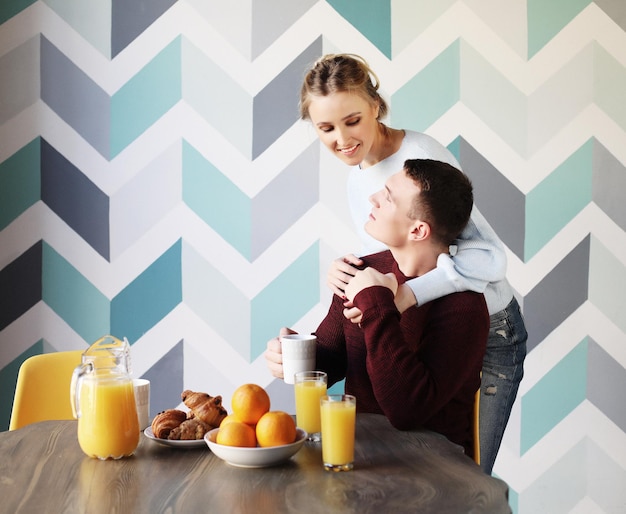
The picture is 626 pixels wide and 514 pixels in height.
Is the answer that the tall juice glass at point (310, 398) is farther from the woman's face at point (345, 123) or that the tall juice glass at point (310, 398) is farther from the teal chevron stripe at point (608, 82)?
the teal chevron stripe at point (608, 82)

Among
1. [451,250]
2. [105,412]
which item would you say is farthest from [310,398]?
[451,250]

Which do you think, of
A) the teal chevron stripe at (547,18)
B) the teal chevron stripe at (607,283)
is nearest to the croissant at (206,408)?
the teal chevron stripe at (607,283)

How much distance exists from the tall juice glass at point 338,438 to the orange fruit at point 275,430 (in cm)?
6

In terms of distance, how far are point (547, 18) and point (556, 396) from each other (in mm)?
1283

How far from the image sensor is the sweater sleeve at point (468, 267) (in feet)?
5.01

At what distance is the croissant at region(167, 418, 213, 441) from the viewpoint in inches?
50.3

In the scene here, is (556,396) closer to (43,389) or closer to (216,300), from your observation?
(216,300)

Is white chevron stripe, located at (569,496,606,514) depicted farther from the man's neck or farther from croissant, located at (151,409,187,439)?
croissant, located at (151,409,187,439)

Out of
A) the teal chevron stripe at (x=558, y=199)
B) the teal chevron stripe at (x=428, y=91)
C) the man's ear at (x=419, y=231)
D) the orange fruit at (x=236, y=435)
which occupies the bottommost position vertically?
the orange fruit at (x=236, y=435)

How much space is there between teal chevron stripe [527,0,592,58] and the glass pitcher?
1.90 metres

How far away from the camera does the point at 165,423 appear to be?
129 cm

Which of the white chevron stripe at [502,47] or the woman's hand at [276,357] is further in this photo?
the white chevron stripe at [502,47]

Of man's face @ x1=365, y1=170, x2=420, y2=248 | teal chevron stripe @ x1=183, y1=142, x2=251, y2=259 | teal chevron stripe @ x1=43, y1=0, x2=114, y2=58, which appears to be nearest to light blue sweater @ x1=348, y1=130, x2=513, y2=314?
man's face @ x1=365, y1=170, x2=420, y2=248

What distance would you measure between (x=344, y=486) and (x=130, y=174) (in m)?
1.71
